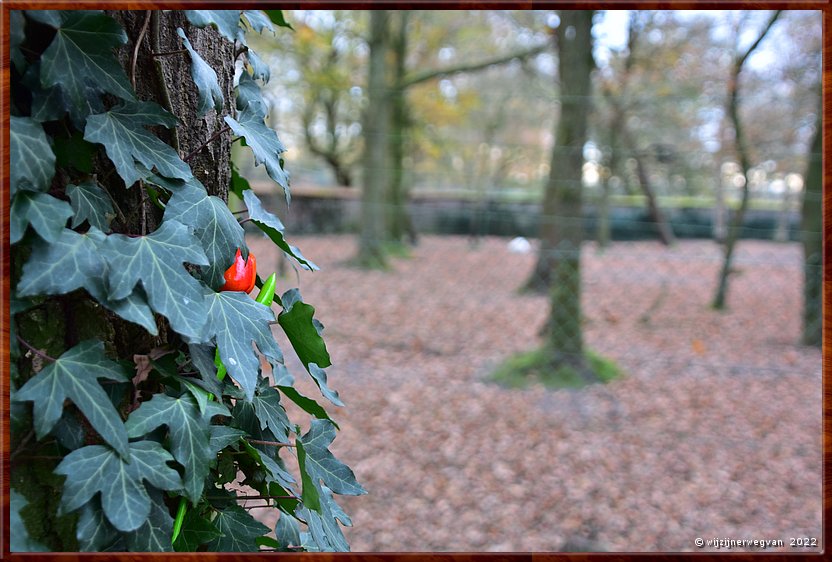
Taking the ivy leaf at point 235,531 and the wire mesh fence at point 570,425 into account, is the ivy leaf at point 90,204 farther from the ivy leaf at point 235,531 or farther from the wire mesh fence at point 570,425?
the wire mesh fence at point 570,425

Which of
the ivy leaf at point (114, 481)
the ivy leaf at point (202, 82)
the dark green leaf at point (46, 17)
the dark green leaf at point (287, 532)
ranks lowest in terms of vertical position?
the dark green leaf at point (287, 532)

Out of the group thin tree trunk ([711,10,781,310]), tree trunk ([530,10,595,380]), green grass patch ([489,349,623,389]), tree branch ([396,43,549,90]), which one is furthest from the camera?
tree branch ([396,43,549,90])

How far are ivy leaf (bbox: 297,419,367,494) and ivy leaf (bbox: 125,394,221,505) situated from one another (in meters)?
0.18

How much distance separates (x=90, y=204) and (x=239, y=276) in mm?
209

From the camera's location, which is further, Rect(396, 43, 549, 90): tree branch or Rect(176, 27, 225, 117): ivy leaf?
Rect(396, 43, 549, 90): tree branch

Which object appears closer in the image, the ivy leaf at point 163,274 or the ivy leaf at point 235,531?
the ivy leaf at point 163,274

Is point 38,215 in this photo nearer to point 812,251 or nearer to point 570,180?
point 570,180

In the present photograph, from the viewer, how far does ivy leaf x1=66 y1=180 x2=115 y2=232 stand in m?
0.72

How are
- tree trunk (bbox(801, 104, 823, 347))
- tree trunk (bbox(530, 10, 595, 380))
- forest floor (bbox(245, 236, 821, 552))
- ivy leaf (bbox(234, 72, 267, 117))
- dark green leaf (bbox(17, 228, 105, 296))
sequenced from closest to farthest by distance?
dark green leaf (bbox(17, 228, 105, 296)) → ivy leaf (bbox(234, 72, 267, 117)) → forest floor (bbox(245, 236, 821, 552)) → tree trunk (bbox(530, 10, 595, 380)) → tree trunk (bbox(801, 104, 823, 347))

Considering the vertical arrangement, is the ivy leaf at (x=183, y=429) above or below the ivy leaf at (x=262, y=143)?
below

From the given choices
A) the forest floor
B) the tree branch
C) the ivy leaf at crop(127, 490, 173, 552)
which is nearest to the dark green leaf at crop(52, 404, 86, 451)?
the ivy leaf at crop(127, 490, 173, 552)

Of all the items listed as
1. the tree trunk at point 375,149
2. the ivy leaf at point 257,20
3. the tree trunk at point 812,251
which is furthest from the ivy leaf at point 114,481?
the tree trunk at point 375,149

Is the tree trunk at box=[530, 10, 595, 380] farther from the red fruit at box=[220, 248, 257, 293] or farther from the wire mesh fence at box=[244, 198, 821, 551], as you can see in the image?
the red fruit at box=[220, 248, 257, 293]

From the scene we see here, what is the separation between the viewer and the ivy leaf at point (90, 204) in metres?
0.72
